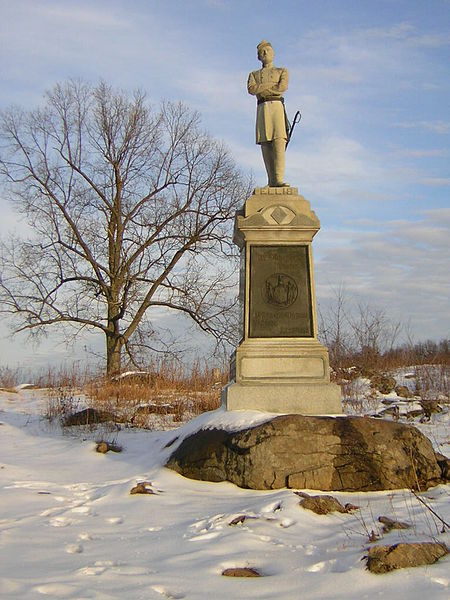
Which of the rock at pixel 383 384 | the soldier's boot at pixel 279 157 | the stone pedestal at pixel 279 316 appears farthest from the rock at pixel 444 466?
the rock at pixel 383 384

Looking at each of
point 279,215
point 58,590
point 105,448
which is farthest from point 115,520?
point 279,215

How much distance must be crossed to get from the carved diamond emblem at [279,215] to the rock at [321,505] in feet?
11.2

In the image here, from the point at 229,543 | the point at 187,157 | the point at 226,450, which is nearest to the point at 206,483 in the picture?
the point at 226,450

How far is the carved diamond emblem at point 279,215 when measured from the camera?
270 inches

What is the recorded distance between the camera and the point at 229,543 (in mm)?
3482

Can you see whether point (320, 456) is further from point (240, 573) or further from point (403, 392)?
point (403, 392)

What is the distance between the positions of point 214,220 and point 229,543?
1872cm

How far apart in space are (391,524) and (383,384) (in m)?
8.87

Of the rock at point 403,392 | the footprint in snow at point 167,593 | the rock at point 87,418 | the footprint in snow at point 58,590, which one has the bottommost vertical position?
the footprint in snow at point 167,593

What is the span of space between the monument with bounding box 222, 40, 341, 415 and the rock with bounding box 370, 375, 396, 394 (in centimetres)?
605

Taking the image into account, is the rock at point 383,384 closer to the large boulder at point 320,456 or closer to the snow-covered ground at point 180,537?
the large boulder at point 320,456

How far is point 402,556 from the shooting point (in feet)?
9.19

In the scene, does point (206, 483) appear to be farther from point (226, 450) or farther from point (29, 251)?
point (29, 251)

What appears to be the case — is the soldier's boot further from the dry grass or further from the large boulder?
the dry grass
